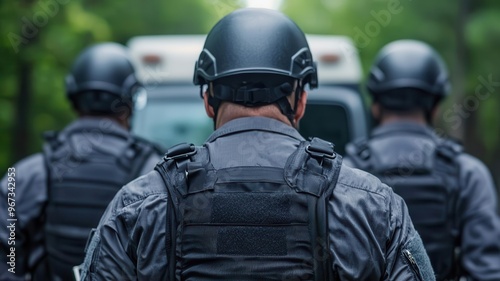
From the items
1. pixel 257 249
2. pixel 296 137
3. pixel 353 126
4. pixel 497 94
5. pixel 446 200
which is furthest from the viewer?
pixel 497 94

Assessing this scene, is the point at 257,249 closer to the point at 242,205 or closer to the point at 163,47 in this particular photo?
the point at 242,205

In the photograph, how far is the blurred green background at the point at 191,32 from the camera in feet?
34.6

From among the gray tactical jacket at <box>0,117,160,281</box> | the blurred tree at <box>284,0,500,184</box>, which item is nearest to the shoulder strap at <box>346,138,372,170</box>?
the gray tactical jacket at <box>0,117,160,281</box>

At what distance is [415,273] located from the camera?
281 cm

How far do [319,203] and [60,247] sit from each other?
2135 mm

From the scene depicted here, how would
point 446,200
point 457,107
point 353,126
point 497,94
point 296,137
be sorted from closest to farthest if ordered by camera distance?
point 296,137, point 446,200, point 353,126, point 457,107, point 497,94

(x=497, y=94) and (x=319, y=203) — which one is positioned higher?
(x=319, y=203)

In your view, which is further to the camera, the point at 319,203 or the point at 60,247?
the point at 60,247

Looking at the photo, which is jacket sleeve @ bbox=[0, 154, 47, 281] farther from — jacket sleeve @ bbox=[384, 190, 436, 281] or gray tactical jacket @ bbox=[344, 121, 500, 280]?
jacket sleeve @ bbox=[384, 190, 436, 281]

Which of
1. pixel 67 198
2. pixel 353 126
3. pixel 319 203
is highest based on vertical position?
pixel 319 203

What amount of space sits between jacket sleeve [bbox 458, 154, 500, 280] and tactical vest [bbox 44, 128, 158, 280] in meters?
1.58

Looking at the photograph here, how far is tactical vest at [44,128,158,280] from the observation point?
4.53 m

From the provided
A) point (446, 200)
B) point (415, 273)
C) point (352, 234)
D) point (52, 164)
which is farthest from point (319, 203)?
point (52, 164)

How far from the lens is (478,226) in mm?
4461
